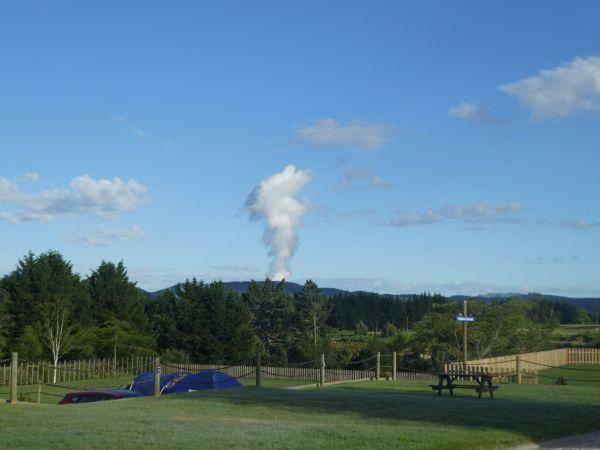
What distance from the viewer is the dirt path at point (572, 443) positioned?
485 inches

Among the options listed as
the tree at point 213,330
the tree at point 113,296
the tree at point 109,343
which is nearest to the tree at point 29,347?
the tree at point 109,343

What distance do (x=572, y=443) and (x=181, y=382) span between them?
13.9 meters

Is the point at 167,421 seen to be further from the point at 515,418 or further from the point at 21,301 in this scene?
the point at 21,301

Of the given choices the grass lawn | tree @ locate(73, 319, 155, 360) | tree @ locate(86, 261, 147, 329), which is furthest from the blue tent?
tree @ locate(86, 261, 147, 329)

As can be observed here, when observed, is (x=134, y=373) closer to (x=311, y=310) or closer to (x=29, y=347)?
(x=29, y=347)

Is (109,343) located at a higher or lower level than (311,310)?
lower

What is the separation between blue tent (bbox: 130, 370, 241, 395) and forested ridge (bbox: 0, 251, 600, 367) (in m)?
19.6

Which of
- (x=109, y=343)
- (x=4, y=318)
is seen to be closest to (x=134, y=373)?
(x=109, y=343)

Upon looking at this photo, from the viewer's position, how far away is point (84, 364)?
133 feet

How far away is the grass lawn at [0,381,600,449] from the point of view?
11438 millimetres

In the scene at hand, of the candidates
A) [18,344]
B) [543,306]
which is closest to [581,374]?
[18,344]

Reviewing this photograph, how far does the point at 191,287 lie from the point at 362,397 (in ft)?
143

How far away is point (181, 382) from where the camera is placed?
23.9 m

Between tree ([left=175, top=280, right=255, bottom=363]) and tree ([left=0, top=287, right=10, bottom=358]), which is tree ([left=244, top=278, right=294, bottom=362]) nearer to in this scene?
tree ([left=175, top=280, right=255, bottom=363])
